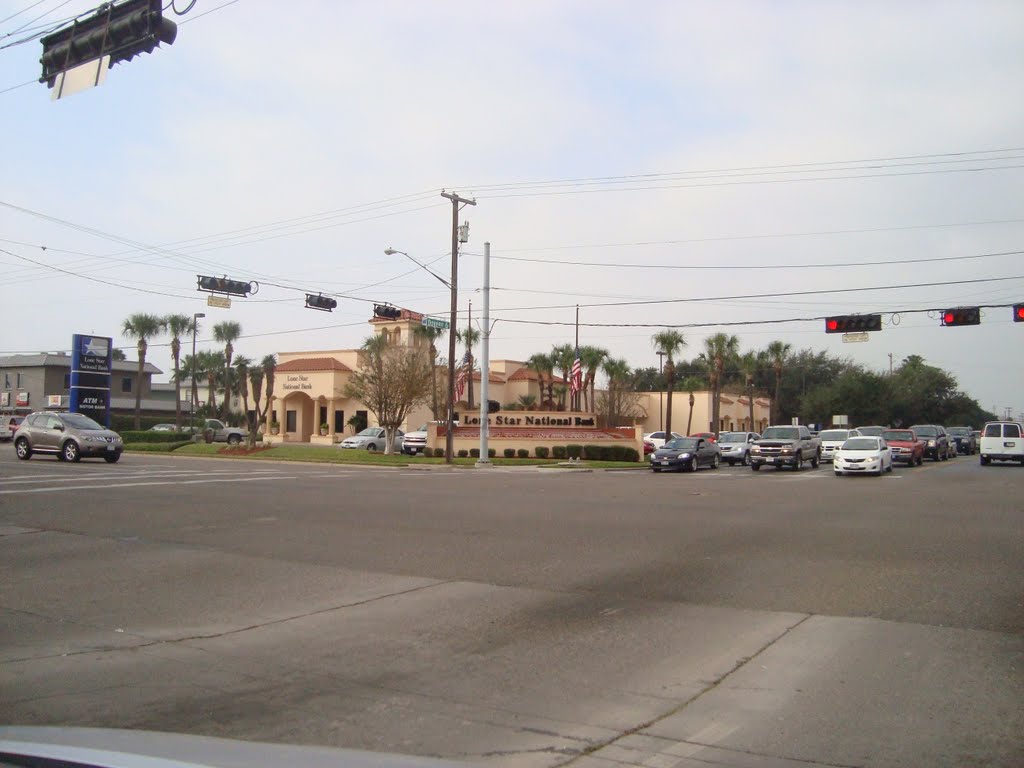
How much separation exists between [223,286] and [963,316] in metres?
27.2

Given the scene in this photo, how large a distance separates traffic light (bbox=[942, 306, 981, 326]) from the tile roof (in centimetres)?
4397

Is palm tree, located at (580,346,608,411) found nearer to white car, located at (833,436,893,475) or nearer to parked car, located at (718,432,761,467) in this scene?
parked car, located at (718,432,761,467)

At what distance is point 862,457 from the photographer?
1251 inches

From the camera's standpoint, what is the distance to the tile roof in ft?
220

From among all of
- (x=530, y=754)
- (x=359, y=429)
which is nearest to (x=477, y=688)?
(x=530, y=754)

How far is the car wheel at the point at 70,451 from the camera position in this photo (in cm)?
2945

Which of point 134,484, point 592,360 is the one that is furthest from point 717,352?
Answer: point 134,484

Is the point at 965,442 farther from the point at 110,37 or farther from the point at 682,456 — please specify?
the point at 110,37

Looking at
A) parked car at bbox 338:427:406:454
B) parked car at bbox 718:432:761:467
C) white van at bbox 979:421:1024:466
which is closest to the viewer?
white van at bbox 979:421:1024:466

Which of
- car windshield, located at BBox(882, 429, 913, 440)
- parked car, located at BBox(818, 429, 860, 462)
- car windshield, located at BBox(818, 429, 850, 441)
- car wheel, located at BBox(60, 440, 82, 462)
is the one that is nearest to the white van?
car windshield, located at BBox(882, 429, 913, 440)

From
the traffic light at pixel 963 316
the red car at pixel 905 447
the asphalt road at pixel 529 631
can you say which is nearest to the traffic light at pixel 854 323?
the traffic light at pixel 963 316

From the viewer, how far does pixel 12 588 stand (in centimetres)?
1006

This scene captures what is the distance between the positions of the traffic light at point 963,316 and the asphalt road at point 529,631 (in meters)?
17.8

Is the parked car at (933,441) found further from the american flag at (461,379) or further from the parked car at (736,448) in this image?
the american flag at (461,379)
